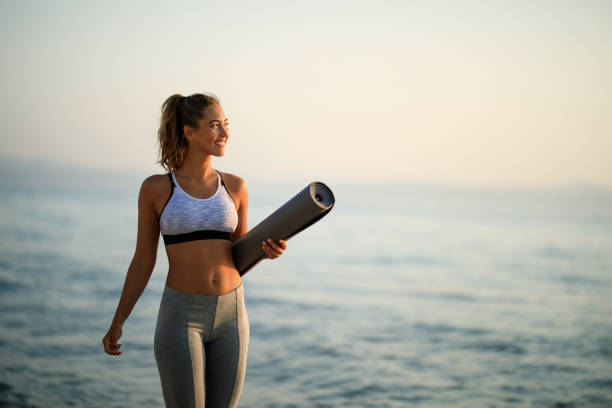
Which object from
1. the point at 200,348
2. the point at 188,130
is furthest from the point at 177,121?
the point at 200,348

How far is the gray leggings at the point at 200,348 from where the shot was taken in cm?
238

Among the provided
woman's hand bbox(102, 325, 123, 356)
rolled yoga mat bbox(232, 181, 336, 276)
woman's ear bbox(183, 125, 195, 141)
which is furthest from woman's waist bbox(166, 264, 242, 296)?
woman's ear bbox(183, 125, 195, 141)

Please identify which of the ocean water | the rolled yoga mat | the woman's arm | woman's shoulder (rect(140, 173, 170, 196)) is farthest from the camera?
the ocean water

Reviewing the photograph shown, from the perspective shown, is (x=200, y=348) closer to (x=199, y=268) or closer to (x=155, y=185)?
(x=199, y=268)

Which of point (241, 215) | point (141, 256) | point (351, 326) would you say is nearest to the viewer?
point (141, 256)

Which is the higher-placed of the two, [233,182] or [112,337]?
[233,182]

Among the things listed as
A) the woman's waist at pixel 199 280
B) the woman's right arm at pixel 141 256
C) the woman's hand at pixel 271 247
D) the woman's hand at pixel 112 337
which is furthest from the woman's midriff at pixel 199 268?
the woman's hand at pixel 112 337

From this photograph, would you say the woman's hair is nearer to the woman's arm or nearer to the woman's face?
the woman's face

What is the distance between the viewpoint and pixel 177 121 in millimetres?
2578

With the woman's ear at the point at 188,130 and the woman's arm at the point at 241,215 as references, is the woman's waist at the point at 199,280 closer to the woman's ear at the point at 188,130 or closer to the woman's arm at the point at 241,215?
the woman's arm at the point at 241,215

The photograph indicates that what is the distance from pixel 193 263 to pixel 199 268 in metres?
0.03

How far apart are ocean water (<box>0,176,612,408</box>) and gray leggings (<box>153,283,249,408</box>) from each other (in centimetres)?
410

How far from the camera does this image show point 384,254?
22594 millimetres

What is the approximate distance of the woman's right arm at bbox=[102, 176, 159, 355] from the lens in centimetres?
247
